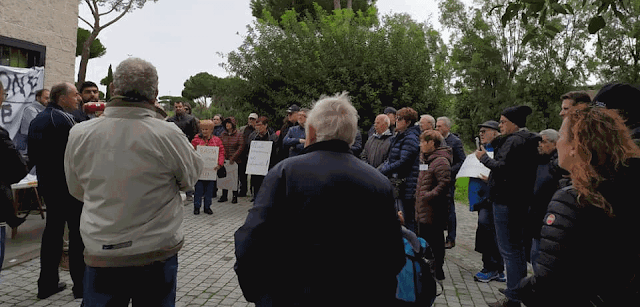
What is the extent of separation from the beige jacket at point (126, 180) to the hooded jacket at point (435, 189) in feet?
11.0

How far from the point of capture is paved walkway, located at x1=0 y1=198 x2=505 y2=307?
15.8 ft

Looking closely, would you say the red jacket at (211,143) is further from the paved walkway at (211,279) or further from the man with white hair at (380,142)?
the man with white hair at (380,142)

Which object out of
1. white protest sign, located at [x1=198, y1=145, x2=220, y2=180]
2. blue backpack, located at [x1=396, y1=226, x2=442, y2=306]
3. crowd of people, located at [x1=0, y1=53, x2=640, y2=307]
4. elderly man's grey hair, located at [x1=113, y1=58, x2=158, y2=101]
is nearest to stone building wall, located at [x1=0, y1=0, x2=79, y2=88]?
white protest sign, located at [x1=198, y1=145, x2=220, y2=180]

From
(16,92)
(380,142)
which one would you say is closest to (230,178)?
(16,92)

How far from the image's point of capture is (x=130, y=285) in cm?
277

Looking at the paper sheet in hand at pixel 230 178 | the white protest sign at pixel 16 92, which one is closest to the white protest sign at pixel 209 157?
the paper sheet in hand at pixel 230 178

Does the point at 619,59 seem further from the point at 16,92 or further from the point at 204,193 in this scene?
the point at 16,92

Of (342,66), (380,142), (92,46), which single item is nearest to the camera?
(380,142)

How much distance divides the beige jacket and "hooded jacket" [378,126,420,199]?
3698mm

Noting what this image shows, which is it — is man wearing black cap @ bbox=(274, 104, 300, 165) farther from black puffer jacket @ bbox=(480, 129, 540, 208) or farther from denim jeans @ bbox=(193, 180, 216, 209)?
black puffer jacket @ bbox=(480, 129, 540, 208)

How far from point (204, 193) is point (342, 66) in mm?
6912

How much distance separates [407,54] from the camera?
15328 millimetres

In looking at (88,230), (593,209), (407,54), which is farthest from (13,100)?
(407,54)

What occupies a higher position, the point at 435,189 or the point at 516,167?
the point at 516,167
